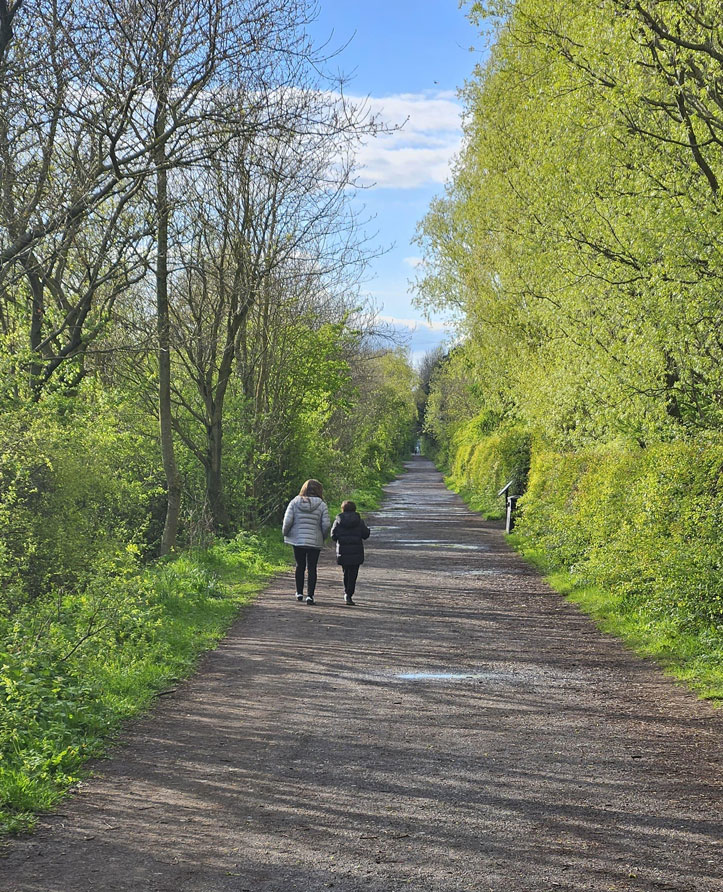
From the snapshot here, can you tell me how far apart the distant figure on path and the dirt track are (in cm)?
283

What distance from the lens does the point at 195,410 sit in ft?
70.2

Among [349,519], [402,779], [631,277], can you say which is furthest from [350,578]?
[402,779]

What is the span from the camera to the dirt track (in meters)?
4.73

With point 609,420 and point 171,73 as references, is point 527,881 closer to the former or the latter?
point 171,73

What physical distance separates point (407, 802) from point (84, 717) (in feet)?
9.28

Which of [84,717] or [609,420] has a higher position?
[609,420]

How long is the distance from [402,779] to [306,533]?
8463 mm

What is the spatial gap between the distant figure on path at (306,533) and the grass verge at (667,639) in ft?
12.8

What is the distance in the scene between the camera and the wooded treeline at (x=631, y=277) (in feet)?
36.7

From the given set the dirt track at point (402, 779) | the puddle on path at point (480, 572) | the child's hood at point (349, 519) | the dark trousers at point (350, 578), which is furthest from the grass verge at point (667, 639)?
the child's hood at point (349, 519)

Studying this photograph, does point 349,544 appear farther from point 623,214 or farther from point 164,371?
point 623,214

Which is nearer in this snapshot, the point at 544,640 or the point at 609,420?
the point at 544,640

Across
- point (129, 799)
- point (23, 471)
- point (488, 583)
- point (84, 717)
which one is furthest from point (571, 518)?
point (129, 799)

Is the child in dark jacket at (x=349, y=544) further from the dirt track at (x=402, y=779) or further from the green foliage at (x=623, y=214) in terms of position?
the green foliage at (x=623, y=214)
